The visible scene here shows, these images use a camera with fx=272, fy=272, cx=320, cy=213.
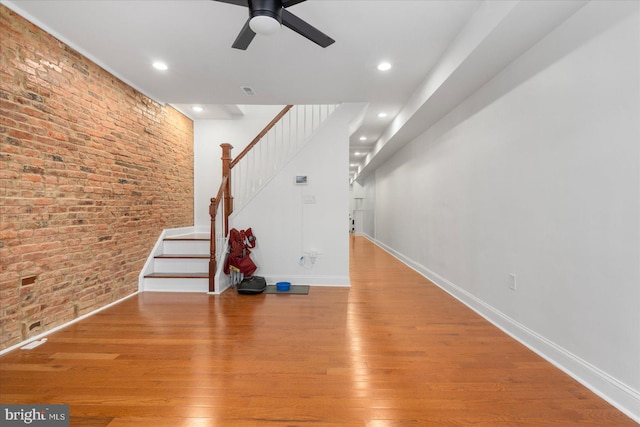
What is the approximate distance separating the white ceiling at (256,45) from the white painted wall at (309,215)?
0.80 metres

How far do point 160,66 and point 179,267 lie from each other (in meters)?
2.72

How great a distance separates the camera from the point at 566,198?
201 centimetres

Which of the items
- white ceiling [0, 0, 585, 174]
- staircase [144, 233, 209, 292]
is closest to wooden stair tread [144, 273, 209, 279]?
staircase [144, 233, 209, 292]

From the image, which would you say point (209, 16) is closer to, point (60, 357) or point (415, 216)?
point (60, 357)

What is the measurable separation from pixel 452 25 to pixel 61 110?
3.81 meters

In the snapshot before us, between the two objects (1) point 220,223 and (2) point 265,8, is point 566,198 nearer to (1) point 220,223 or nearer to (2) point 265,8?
(2) point 265,8

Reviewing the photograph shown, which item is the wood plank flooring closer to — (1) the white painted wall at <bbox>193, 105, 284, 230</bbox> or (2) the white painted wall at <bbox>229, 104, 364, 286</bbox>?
(2) the white painted wall at <bbox>229, 104, 364, 286</bbox>

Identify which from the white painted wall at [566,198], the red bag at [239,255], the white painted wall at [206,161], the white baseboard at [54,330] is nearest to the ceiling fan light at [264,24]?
the white painted wall at [566,198]

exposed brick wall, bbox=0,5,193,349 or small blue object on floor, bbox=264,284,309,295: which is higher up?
exposed brick wall, bbox=0,5,193,349

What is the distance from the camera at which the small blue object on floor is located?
3906 millimetres

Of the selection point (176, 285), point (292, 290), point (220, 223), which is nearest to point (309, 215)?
point (292, 290)

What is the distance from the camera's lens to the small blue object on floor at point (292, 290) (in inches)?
154

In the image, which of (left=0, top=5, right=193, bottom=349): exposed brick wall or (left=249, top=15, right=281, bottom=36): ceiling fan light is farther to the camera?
(left=0, top=5, right=193, bottom=349): exposed brick wall

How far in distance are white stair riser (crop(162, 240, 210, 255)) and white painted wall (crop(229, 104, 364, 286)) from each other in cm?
63
